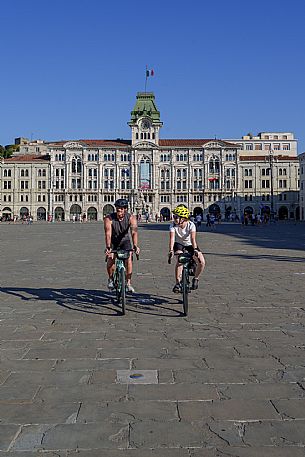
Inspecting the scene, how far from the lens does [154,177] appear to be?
110875 millimetres

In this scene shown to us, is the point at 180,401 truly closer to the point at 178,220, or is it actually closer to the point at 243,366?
the point at 243,366

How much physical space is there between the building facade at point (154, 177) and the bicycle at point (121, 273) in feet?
333

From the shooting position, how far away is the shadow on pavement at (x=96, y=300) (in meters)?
8.36

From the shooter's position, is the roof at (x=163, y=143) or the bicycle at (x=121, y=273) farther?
the roof at (x=163, y=143)

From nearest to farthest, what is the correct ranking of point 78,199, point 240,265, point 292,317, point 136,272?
point 292,317, point 136,272, point 240,265, point 78,199

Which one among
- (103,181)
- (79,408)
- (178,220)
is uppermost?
(103,181)

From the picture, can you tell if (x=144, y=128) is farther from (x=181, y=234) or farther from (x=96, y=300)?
(x=181, y=234)

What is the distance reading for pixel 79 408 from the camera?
4.20 meters

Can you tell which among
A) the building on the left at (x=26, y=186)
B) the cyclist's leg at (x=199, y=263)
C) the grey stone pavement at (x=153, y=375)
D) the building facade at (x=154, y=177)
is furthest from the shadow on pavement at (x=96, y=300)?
the building on the left at (x=26, y=186)

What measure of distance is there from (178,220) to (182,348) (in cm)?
287

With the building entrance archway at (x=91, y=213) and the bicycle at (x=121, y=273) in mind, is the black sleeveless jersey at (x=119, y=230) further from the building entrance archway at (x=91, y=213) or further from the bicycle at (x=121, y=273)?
→ the building entrance archway at (x=91, y=213)

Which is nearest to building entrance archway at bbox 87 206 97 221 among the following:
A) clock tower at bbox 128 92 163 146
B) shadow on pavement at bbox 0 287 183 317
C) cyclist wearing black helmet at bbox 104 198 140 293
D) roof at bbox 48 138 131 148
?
roof at bbox 48 138 131 148

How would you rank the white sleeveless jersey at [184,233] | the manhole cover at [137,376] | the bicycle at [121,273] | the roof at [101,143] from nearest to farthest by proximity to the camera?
1. the manhole cover at [137,376]
2. the bicycle at [121,273]
3. the white sleeveless jersey at [184,233]
4. the roof at [101,143]

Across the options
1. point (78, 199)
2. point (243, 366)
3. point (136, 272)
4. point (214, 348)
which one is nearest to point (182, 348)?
point (214, 348)
